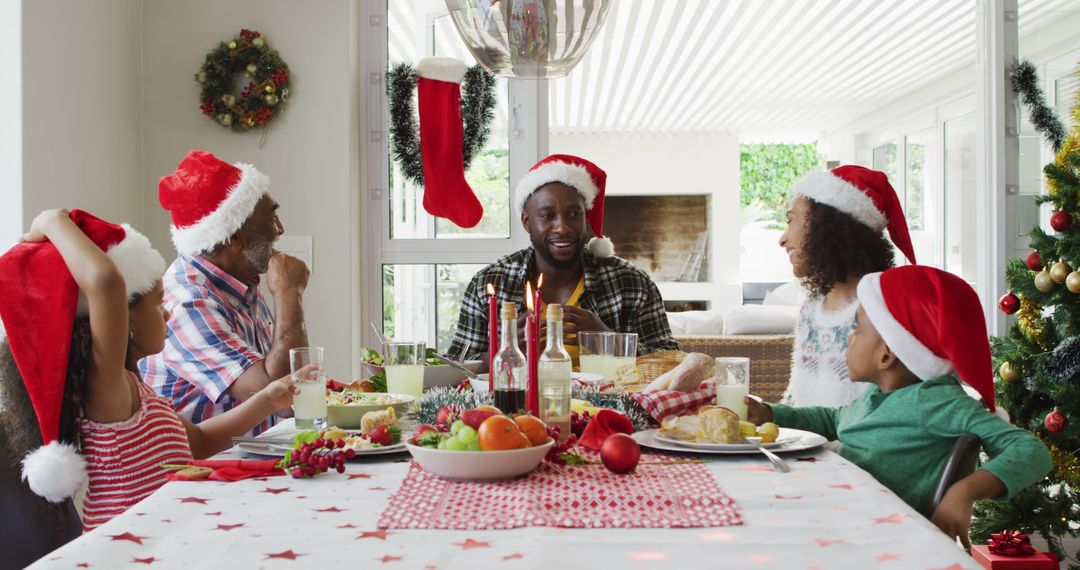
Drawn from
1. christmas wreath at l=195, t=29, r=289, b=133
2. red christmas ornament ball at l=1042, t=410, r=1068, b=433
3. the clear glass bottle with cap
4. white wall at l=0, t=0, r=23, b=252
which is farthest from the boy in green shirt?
christmas wreath at l=195, t=29, r=289, b=133

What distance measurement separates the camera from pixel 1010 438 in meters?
1.41

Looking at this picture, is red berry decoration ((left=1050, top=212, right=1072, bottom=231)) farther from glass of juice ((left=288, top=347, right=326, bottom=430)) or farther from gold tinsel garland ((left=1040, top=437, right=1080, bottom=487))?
glass of juice ((left=288, top=347, right=326, bottom=430))

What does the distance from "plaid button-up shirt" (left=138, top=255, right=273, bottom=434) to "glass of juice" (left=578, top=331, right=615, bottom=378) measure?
0.83 meters

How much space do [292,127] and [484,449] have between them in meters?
2.95

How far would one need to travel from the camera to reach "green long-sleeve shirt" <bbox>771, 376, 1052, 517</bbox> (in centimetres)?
138

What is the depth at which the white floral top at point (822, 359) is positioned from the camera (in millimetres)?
2275

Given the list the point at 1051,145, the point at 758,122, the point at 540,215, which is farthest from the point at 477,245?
the point at 758,122

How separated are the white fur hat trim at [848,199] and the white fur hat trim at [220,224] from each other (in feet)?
5.31

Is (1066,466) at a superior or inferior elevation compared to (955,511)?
inferior

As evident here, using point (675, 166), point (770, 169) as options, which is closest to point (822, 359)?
point (675, 166)

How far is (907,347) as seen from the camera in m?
1.58

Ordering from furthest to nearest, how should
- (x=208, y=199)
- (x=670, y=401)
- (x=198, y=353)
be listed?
1. (x=208, y=199)
2. (x=198, y=353)
3. (x=670, y=401)

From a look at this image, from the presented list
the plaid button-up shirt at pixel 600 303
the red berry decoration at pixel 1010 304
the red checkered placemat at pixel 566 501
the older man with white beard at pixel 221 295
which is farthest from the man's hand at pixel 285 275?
the red berry decoration at pixel 1010 304

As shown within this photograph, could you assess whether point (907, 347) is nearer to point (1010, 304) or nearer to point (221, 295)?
point (221, 295)
